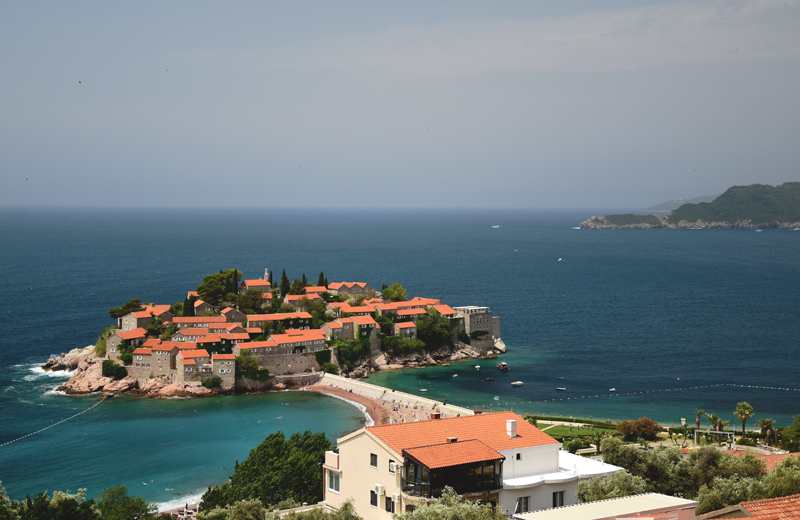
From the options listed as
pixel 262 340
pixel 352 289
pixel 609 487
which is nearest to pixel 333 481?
pixel 609 487

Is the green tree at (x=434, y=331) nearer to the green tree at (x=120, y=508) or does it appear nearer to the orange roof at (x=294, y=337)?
the orange roof at (x=294, y=337)

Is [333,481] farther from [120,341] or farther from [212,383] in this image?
[120,341]

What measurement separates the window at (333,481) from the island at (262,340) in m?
46.4

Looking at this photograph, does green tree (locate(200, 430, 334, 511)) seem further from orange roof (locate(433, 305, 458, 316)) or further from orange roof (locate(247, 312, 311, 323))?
orange roof (locate(433, 305, 458, 316))

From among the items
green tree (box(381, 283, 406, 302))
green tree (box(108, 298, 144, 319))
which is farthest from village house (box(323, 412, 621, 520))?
green tree (box(381, 283, 406, 302))

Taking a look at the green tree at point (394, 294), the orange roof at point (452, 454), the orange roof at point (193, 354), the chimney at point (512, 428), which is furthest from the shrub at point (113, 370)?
the orange roof at point (452, 454)

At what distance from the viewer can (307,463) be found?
35.3 meters

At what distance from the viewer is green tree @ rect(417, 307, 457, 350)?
8340 centimetres

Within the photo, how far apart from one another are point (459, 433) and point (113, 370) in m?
55.9

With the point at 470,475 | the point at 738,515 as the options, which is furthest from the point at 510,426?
the point at 738,515

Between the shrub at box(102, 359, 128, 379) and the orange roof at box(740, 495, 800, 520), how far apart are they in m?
65.6

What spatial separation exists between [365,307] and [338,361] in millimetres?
10622

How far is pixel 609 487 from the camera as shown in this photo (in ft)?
73.0

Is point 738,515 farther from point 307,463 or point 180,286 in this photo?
point 180,286
